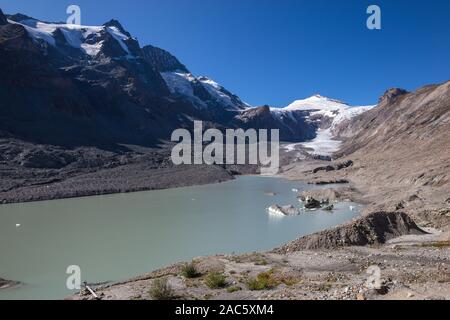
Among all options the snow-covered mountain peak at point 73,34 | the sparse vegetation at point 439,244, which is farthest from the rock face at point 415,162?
the snow-covered mountain peak at point 73,34

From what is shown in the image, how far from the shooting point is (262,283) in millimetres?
14000

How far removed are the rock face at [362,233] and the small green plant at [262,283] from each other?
22.4 feet

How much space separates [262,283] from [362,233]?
37.9 feet

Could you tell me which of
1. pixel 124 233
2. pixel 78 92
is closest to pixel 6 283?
pixel 124 233

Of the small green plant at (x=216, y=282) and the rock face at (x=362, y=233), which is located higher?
the rock face at (x=362, y=233)

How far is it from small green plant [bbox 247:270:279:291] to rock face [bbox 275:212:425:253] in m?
6.83

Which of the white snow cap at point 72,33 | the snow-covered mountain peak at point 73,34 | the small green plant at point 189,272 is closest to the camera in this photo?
the small green plant at point 189,272

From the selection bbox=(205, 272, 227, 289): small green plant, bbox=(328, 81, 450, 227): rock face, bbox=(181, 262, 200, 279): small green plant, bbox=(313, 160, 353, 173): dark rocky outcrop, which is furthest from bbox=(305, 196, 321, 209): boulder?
bbox=(313, 160, 353, 173): dark rocky outcrop

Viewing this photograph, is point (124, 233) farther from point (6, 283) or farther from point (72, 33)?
point (72, 33)

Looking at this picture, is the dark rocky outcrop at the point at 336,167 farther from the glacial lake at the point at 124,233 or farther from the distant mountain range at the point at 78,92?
the distant mountain range at the point at 78,92

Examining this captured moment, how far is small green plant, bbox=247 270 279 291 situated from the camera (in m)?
13.8

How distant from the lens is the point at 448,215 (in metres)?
29.5

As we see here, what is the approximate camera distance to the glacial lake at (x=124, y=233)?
2191 centimetres

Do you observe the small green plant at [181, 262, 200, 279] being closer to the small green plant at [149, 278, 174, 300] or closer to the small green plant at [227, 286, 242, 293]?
the small green plant at [227, 286, 242, 293]
